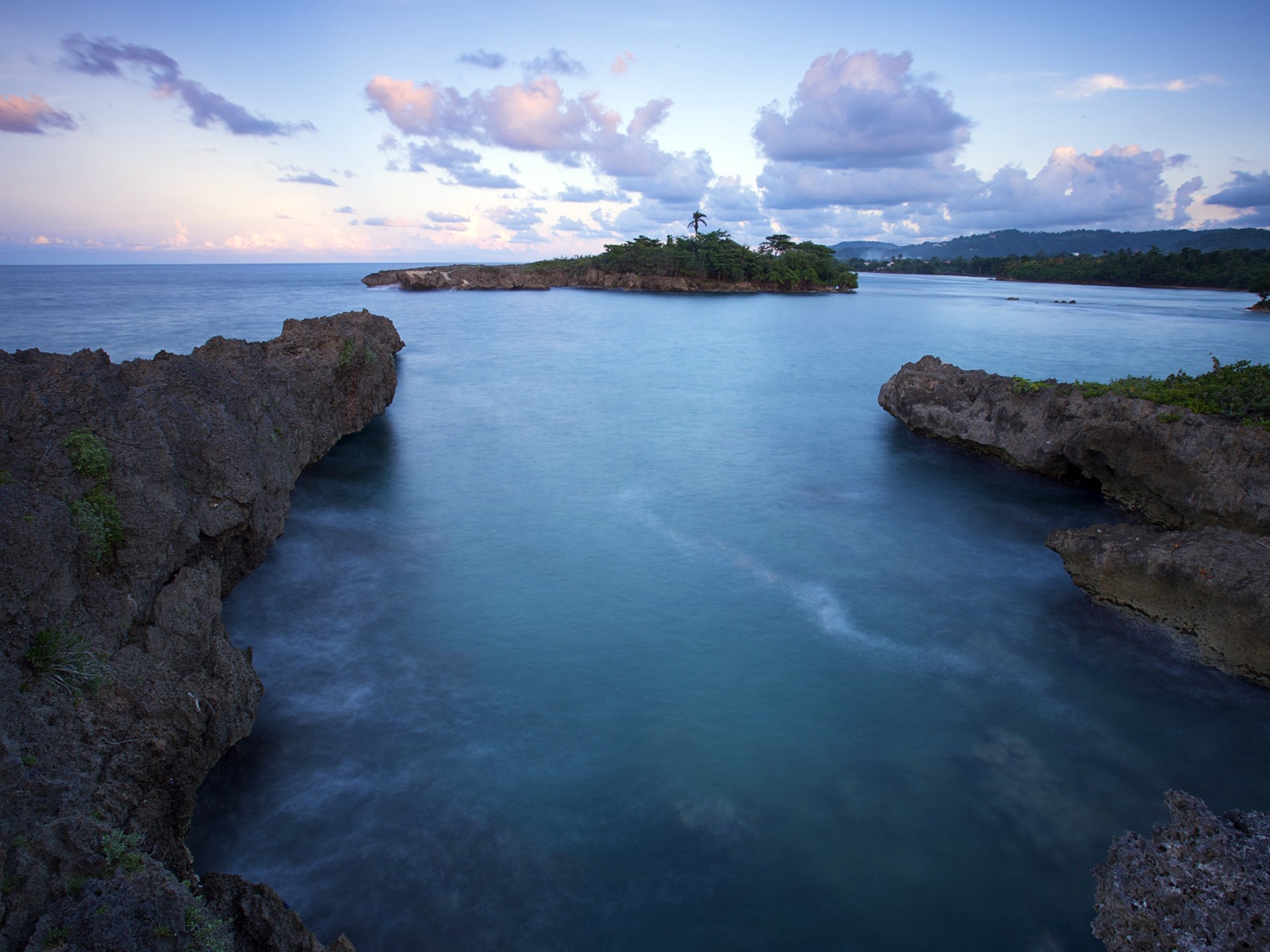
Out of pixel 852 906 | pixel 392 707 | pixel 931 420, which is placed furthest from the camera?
pixel 931 420

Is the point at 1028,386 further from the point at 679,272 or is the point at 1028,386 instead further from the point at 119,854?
the point at 679,272

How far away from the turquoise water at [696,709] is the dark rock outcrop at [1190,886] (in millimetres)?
1070

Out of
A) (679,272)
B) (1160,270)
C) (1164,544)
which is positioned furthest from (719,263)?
(1164,544)

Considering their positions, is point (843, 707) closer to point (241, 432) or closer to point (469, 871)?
point (469, 871)

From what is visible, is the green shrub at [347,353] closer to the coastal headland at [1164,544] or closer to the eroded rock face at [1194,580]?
the coastal headland at [1164,544]

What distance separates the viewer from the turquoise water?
5820 mm

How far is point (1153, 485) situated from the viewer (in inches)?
482

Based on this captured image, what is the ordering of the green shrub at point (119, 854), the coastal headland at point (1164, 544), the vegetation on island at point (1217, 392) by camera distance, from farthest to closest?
the vegetation on island at point (1217, 392)
the coastal headland at point (1164, 544)
the green shrub at point (119, 854)

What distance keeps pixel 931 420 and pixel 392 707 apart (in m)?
15.2

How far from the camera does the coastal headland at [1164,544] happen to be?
4574mm

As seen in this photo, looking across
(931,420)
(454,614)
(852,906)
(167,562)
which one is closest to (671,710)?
(852,906)

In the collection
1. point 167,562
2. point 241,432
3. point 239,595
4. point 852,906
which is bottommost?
point 852,906

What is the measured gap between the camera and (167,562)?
23.7 feet

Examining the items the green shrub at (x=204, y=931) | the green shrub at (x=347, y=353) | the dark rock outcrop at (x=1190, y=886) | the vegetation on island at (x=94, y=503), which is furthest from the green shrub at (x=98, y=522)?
the green shrub at (x=347, y=353)
